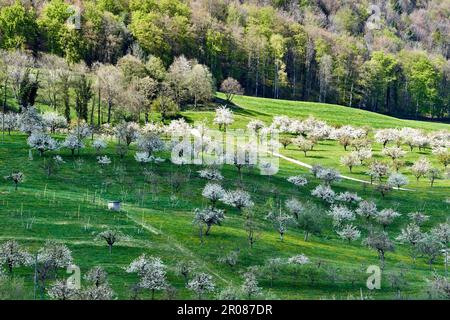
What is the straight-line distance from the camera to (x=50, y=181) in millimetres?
84688

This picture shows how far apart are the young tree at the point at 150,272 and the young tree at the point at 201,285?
7.96ft

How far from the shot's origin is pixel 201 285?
51781 millimetres

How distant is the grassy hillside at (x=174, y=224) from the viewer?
2295 inches

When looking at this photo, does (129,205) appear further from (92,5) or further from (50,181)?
(92,5)

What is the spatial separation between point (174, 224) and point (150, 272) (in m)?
18.5

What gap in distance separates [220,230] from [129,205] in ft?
44.4

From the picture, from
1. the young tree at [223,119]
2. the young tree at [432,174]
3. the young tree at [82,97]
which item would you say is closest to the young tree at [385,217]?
the young tree at [432,174]

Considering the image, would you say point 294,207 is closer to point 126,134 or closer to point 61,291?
point 126,134

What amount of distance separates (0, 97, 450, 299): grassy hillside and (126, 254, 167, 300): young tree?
2.70 ft

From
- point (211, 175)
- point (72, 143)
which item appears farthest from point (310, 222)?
point (72, 143)

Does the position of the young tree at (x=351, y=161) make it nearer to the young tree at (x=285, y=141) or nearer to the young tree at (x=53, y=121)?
the young tree at (x=285, y=141)

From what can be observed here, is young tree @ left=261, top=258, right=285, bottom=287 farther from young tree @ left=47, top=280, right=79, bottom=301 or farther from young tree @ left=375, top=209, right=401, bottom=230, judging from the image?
young tree @ left=375, top=209, right=401, bottom=230

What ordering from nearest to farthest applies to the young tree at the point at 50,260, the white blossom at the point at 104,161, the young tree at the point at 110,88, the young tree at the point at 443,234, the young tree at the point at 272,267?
the young tree at the point at 50,260
the young tree at the point at 272,267
the young tree at the point at 443,234
the white blossom at the point at 104,161
the young tree at the point at 110,88

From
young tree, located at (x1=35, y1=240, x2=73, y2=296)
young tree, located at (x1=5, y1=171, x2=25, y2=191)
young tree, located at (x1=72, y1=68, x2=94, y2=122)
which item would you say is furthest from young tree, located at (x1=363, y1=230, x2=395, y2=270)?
young tree, located at (x1=72, y1=68, x2=94, y2=122)
